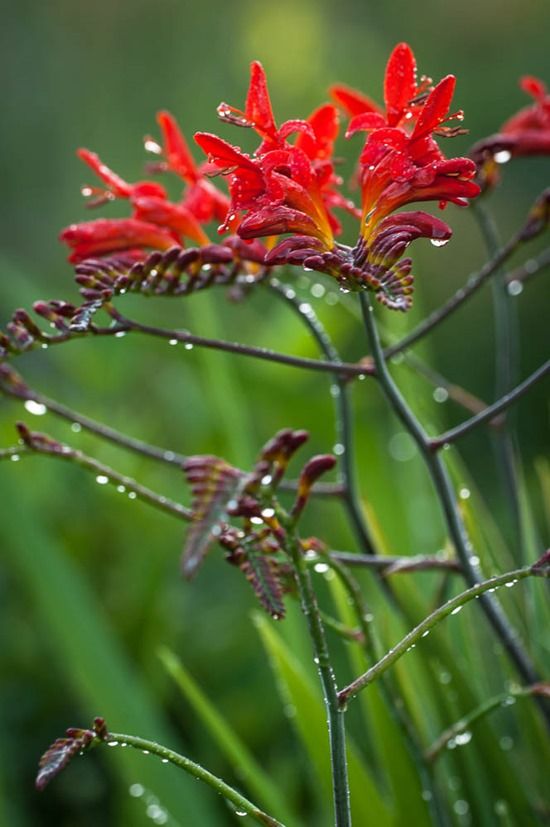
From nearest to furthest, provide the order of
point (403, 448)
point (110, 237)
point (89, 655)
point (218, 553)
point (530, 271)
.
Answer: point (110, 237)
point (530, 271)
point (89, 655)
point (403, 448)
point (218, 553)

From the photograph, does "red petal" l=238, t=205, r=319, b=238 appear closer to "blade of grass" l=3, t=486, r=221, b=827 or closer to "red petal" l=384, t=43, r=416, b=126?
"red petal" l=384, t=43, r=416, b=126

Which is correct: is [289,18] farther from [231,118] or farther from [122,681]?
[231,118]

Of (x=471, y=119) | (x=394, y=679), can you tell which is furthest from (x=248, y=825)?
(x=471, y=119)

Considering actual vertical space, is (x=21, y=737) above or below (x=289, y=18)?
below

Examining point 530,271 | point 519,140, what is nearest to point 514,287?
point 530,271

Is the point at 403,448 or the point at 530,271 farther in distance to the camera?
the point at 403,448

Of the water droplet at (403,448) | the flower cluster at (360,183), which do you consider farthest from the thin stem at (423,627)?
the water droplet at (403,448)

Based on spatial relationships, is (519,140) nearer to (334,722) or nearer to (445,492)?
(445,492)
